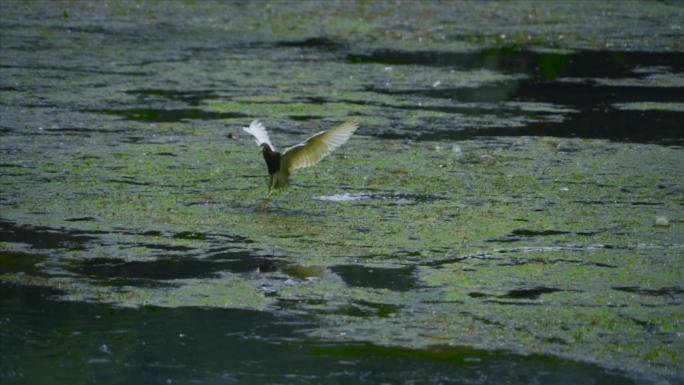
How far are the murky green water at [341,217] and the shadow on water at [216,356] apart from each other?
0.04 feet

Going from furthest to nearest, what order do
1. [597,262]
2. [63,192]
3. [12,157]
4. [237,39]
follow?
1. [237,39]
2. [12,157]
3. [63,192]
4. [597,262]

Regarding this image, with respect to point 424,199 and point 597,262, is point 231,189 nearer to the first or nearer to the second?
point 424,199

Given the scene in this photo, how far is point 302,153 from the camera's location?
7.40 meters

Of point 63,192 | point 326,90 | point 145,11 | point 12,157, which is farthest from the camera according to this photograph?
point 145,11

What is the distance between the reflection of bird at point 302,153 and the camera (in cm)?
729

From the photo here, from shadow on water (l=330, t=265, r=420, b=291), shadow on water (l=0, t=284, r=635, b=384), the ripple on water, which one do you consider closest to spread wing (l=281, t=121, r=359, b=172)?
the ripple on water

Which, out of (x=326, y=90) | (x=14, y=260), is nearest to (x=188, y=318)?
(x=14, y=260)

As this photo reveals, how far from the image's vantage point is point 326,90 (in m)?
11.0

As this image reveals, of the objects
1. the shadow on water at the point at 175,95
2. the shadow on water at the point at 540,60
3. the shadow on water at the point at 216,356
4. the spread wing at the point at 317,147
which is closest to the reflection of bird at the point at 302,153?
the spread wing at the point at 317,147

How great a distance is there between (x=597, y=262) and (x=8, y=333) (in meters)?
2.81

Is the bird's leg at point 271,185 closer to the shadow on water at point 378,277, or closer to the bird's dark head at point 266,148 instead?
the bird's dark head at point 266,148

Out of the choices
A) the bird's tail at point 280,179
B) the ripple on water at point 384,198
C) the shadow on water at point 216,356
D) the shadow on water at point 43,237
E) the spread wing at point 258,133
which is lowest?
the shadow on water at point 216,356

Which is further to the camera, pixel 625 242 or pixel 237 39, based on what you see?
pixel 237 39

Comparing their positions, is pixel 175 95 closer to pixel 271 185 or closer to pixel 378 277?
pixel 271 185
